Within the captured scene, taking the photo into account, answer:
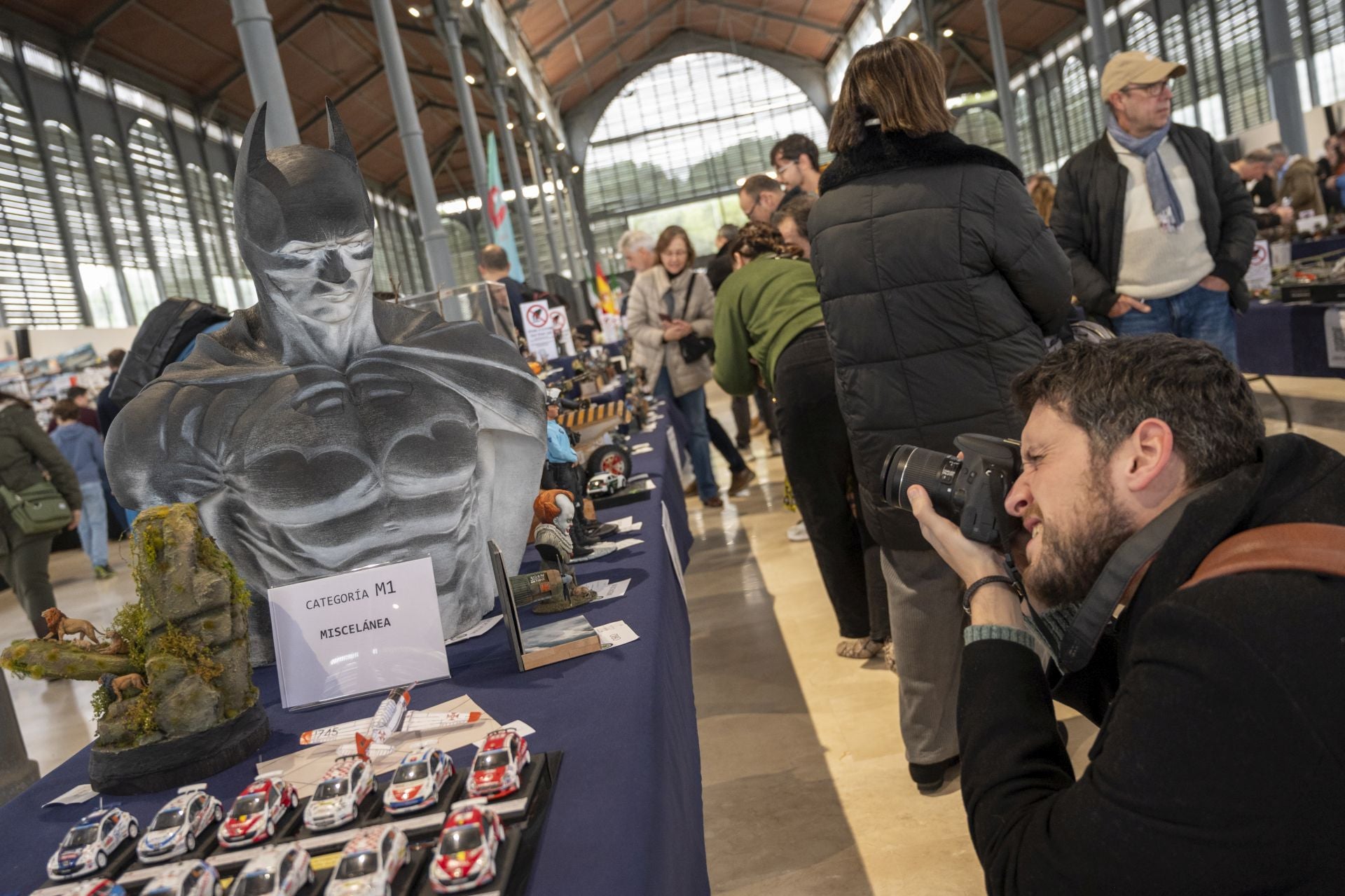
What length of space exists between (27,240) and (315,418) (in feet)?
35.6

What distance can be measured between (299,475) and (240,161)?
612mm

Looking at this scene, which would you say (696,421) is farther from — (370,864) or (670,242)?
(370,864)

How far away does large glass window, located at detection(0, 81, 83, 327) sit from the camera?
10.5 metres

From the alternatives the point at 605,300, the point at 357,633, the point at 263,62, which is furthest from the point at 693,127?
the point at 357,633

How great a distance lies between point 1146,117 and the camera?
12.1 ft

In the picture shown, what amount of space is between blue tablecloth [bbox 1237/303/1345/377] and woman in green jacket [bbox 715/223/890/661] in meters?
2.86

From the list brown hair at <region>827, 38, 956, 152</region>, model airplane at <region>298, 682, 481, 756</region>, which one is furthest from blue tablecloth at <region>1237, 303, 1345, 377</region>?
model airplane at <region>298, 682, 481, 756</region>

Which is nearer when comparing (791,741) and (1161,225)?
(791,741)

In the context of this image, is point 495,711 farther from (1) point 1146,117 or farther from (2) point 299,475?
(1) point 1146,117

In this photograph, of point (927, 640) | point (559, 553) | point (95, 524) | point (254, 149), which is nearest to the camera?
point (254, 149)

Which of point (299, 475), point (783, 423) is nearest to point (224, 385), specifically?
point (299, 475)

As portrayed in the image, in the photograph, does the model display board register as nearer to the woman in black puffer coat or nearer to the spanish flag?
the woman in black puffer coat

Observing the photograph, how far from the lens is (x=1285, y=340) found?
573cm

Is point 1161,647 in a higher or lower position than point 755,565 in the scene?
higher
